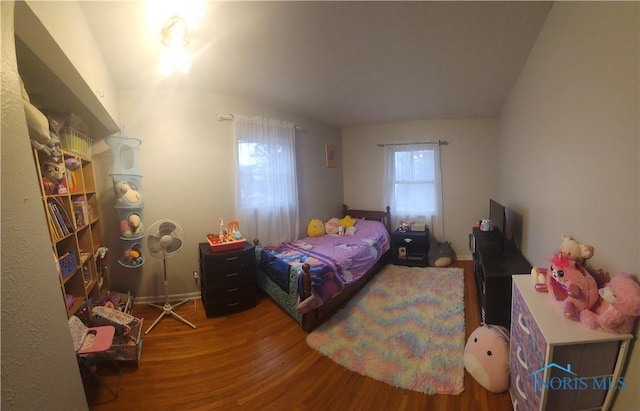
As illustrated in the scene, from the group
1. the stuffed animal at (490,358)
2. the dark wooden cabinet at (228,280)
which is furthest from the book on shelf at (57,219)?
the stuffed animal at (490,358)

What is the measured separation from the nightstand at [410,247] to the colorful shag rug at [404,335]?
66cm

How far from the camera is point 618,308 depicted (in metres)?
0.89

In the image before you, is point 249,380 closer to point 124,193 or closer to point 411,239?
point 124,193

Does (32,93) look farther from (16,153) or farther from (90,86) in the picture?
(16,153)

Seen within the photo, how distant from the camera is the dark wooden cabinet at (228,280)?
2.43 metres

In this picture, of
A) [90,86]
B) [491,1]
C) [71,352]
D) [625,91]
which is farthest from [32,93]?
[625,91]

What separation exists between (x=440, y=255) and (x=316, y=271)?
2406 mm

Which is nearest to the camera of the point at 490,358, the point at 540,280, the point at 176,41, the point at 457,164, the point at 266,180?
the point at 540,280

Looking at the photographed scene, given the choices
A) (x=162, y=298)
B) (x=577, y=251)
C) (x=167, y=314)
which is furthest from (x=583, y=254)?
(x=162, y=298)

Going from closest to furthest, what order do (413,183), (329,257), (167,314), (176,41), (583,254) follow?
(583,254) < (176,41) < (167,314) < (329,257) < (413,183)

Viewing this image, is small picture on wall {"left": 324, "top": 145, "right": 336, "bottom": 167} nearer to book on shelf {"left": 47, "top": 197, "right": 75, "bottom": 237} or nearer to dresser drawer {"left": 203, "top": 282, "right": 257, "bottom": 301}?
dresser drawer {"left": 203, "top": 282, "right": 257, "bottom": 301}

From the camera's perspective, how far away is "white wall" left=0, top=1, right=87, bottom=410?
59 centimetres

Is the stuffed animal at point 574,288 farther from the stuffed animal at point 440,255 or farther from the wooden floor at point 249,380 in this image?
the stuffed animal at point 440,255

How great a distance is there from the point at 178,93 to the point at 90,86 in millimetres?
1199
